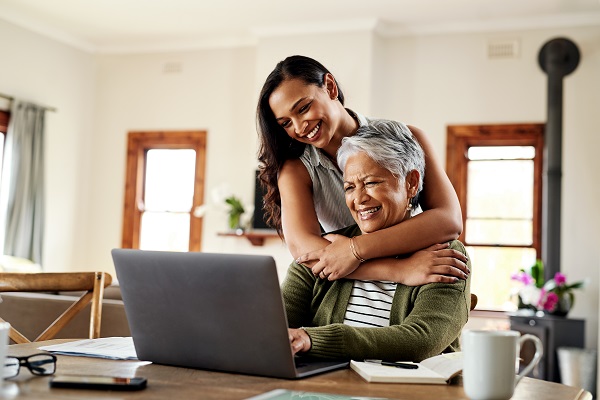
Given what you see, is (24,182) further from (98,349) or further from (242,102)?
(98,349)

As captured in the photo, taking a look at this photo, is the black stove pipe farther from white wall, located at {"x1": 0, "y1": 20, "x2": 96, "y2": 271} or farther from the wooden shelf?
white wall, located at {"x1": 0, "y1": 20, "x2": 96, "y2": 271}

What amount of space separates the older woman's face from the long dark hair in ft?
1.31

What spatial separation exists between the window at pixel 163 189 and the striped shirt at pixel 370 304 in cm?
550

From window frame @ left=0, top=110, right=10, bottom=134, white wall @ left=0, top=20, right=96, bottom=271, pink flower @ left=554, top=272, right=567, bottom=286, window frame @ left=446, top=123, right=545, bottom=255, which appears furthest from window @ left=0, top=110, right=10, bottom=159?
pink flower @ left=554, top=272, right=567, bottom=286

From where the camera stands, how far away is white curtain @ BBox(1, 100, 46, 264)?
6.52 metres

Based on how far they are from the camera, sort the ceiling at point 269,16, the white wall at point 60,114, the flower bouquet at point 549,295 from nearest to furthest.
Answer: the flower bouquet at point 549,295, the ceiling at point 269,16, the white wall at point 60,114

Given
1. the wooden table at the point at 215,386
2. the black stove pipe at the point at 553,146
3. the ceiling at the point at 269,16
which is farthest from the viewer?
the ceiling at the point at 269,16

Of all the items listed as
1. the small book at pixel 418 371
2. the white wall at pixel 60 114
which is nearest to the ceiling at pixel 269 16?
the white wall at pixel 60 114

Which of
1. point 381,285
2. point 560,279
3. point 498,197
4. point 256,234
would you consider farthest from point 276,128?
point 498,197

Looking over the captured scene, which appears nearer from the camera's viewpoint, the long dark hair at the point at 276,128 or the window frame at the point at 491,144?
the long dark hair at the point at 276,128

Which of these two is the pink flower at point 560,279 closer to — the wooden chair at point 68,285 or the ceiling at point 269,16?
the ceiling at point 269,16

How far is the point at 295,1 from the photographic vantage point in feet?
19.8

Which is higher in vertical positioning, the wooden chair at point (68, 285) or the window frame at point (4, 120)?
the window frame at point (4, 120)

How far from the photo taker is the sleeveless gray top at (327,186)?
211 cm
